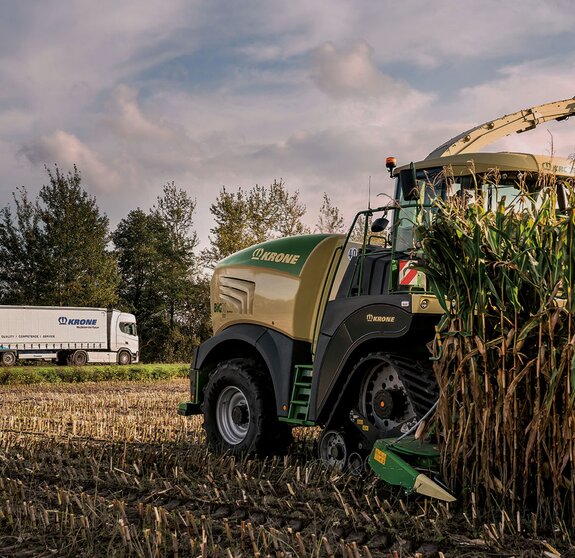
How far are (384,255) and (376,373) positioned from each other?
117cm

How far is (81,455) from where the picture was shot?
859 centimetres

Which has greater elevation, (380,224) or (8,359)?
(380,224)

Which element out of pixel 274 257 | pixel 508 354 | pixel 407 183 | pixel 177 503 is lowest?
pixel 177 503

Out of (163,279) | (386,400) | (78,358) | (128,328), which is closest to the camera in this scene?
(386,400)

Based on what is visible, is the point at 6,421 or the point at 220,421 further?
the point at 6,421

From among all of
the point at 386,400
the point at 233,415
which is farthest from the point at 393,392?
the point at 233,415

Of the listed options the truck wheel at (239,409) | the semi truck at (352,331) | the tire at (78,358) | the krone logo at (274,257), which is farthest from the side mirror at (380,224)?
the tire at (78,358)

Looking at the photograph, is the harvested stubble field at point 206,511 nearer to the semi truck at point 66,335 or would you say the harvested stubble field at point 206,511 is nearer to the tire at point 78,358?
the semi truck at point 66,335

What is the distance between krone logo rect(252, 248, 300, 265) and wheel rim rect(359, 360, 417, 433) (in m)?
1.96

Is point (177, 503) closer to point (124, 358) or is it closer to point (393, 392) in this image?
point (393, 392)

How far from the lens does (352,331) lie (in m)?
6.69

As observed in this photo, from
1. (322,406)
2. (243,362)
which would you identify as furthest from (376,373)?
(243,362)

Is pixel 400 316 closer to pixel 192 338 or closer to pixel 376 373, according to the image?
pixel 376 373

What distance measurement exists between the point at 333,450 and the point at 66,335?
29.9 meters
